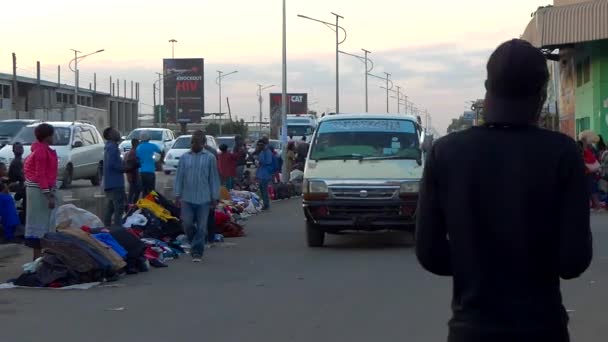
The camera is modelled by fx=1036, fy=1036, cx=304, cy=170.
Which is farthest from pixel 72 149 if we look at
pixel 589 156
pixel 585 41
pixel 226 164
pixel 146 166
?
pixel 585 41

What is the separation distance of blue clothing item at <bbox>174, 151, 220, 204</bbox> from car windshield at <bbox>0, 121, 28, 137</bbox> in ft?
67.3

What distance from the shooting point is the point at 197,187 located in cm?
1452

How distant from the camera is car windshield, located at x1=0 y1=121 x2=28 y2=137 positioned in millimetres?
33812

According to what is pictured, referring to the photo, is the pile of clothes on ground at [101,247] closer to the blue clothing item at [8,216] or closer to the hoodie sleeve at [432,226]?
the blue clothing item at [8,216]

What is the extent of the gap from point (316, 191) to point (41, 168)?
4.79m

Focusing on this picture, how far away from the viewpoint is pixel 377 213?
1594 centimetres

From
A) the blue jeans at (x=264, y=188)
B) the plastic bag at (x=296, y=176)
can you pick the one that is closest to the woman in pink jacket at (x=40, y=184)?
the blue jeans at (x=264, y=188)

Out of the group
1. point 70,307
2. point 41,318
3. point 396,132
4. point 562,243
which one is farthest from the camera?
point 396,132

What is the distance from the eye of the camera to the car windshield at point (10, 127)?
1331 inches

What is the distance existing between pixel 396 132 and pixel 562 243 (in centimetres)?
1396

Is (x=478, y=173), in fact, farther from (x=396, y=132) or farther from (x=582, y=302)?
(x=396, y=132)

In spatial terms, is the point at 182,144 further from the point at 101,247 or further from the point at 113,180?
the point at 101,247

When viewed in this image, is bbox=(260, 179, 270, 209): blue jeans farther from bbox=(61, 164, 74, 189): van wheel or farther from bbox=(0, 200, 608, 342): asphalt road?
bbox=(0, 200, 608, 342): asphalt road

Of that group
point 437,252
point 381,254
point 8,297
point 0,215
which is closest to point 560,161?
point 437,252
